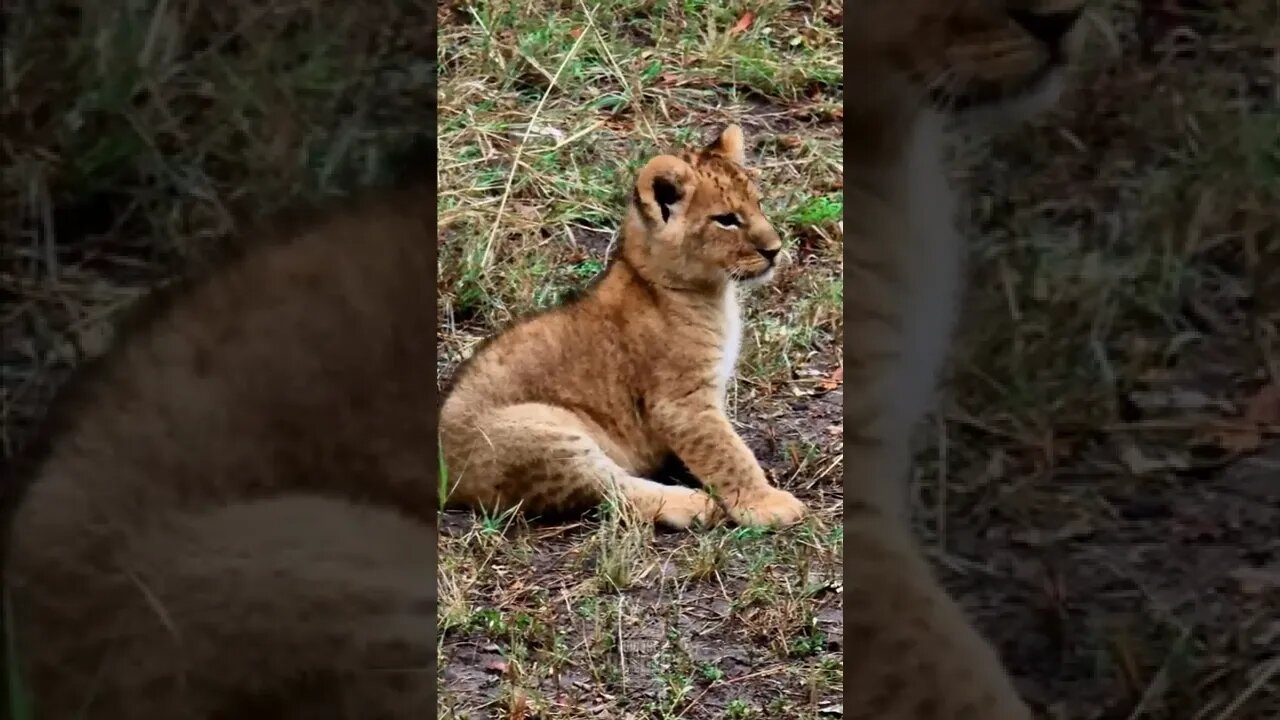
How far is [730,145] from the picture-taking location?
5.10ft

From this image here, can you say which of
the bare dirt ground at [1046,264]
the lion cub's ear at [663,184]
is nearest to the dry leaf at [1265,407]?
the bare dirt ground at [1046,264]

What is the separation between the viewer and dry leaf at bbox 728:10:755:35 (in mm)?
1549

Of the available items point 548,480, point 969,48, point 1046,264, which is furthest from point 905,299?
point 548,480

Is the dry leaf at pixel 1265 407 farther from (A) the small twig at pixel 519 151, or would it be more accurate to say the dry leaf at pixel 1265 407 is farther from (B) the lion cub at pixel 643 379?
(A) the small twig at pixel 519 151

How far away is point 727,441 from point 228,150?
26.4 inches

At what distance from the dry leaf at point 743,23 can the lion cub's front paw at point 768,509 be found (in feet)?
1.76

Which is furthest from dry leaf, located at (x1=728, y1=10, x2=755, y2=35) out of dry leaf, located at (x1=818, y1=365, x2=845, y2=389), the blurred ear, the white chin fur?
dry leaf, located at (x1=818, y1=365, x2=845, y2=389)

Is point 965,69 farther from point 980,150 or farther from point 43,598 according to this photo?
point 43,598

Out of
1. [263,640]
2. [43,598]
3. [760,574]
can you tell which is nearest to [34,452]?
[43,598]

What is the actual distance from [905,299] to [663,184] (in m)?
0.52

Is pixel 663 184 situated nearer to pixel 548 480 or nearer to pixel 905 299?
pixel 548 480

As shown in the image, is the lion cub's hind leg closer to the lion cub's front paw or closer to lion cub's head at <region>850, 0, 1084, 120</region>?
the lion cub's front paw

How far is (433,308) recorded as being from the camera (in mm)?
1115

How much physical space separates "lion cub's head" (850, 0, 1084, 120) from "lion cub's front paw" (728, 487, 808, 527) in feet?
1.69
